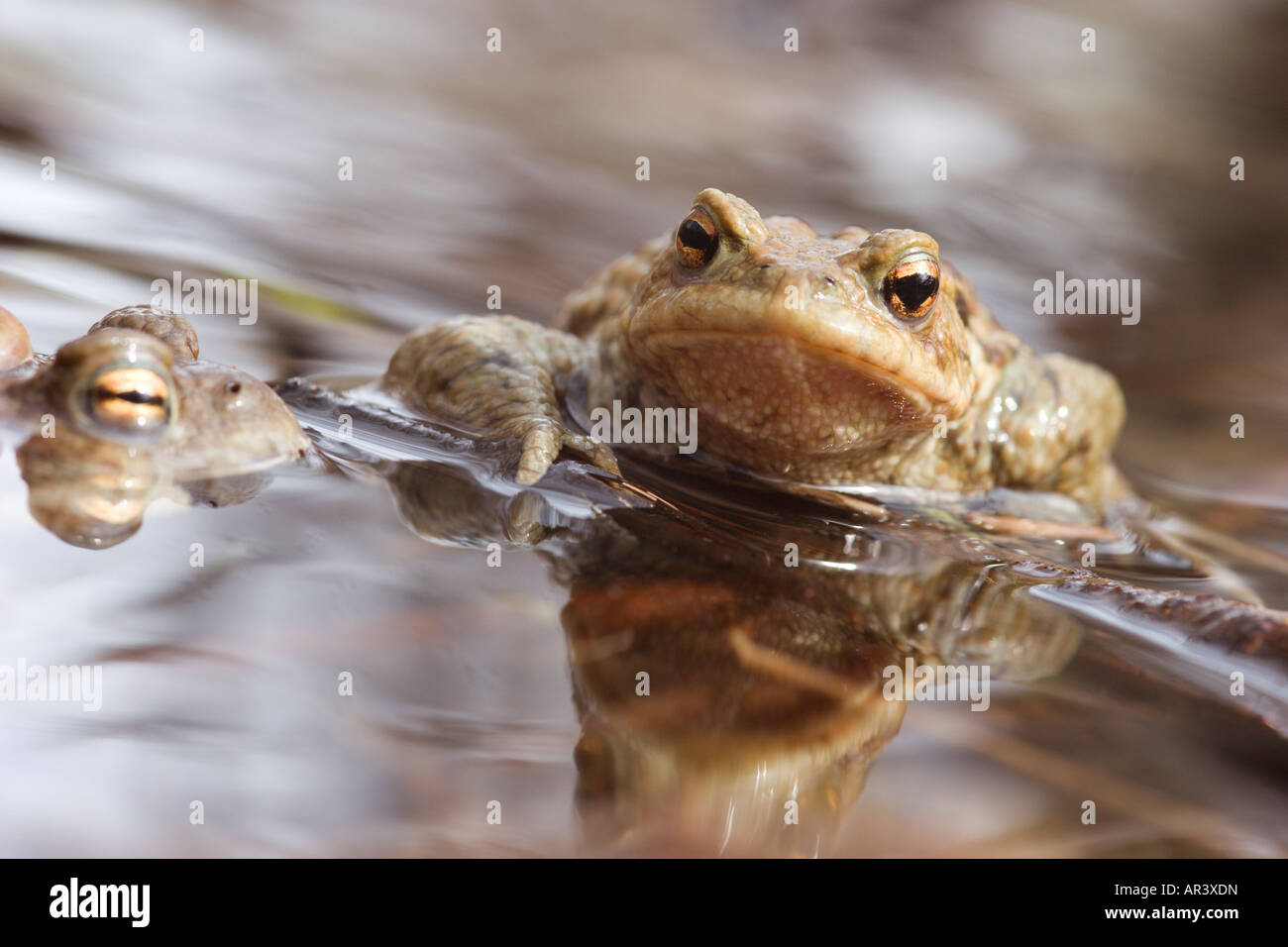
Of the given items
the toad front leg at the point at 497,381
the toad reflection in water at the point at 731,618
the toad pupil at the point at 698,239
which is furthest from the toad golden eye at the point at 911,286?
the toad front leg at the point at 497,381

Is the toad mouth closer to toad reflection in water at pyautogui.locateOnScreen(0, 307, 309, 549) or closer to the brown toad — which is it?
the brown toad

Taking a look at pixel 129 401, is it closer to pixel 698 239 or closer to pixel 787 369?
pixel 698 239

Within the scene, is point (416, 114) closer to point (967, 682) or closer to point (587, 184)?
point (587, 184)

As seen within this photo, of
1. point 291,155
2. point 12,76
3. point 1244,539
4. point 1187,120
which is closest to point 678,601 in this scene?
point 1244,539

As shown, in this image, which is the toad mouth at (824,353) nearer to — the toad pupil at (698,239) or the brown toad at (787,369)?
the brown toad at (787,369)

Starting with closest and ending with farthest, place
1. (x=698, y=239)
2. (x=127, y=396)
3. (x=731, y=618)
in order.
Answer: (x=731, y=618)
(x=127, y=396)
(x=698, y=239)

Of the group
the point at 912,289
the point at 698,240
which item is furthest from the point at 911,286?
the point at 698,240
